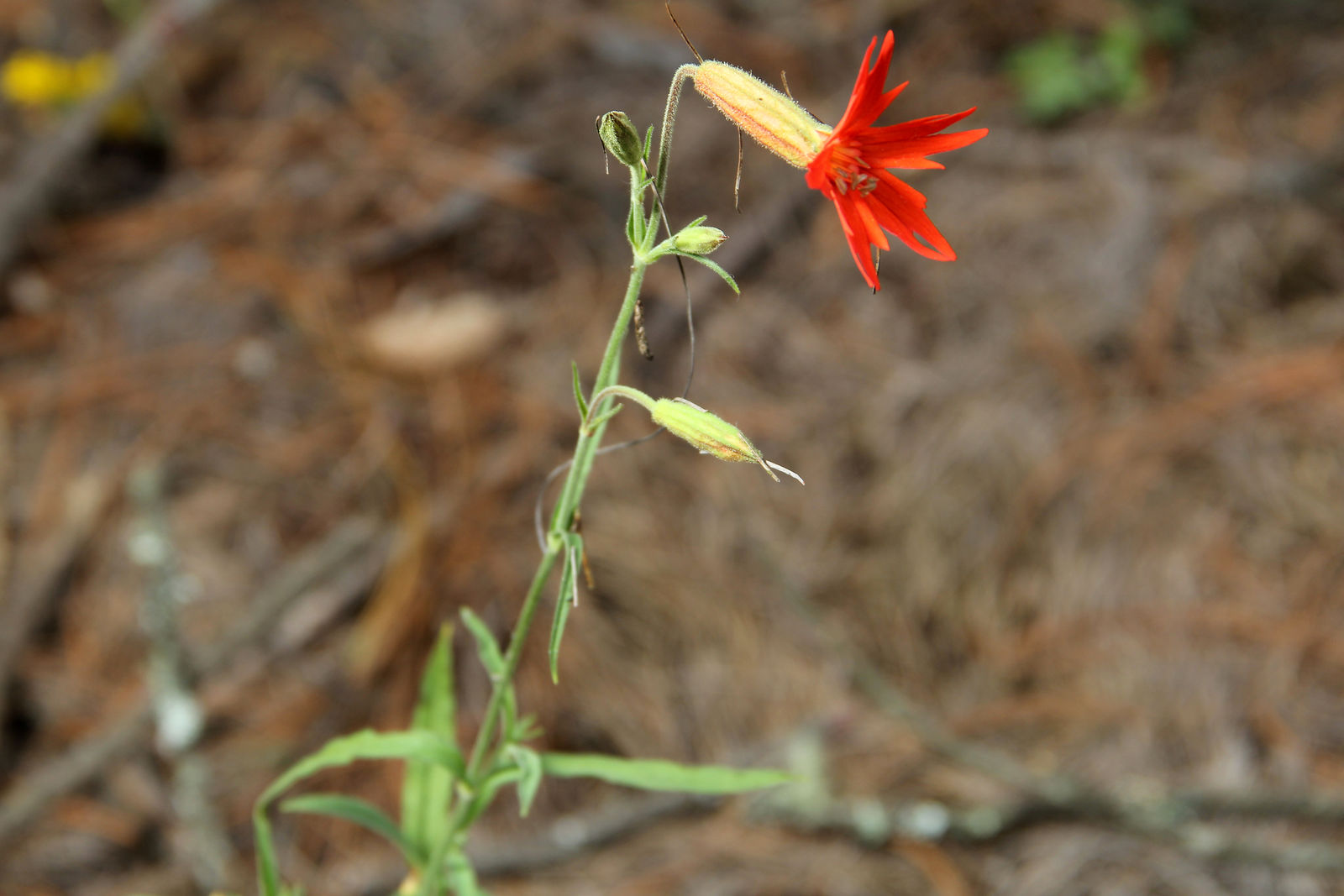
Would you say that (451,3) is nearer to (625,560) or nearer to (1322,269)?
(625,560)

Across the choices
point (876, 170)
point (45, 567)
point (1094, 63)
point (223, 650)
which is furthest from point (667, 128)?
point (1094, 63)

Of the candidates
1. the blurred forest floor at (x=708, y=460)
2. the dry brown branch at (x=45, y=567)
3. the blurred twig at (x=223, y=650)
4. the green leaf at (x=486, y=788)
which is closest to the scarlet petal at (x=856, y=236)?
the green leaf at (x=486, y=788)

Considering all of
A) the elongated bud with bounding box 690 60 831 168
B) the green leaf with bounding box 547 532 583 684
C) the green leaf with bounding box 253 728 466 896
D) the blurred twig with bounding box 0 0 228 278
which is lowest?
the green leaf with bounding box 253 728 466 896

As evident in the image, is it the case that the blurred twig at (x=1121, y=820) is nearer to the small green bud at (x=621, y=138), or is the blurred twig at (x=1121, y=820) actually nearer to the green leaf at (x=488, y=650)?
the green leaf at (x=488, y=650)

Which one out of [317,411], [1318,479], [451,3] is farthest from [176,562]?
[1318,479]

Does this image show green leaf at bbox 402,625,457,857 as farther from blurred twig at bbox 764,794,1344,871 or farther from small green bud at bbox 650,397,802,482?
blurred twig at bbox 764,794,1344,871

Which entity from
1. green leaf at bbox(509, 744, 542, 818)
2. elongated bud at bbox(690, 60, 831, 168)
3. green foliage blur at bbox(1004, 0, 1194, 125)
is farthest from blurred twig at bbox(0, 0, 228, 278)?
green foliage blur at bbox(1004, 0, 1194, 125)

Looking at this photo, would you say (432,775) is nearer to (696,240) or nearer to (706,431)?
(706,431)
